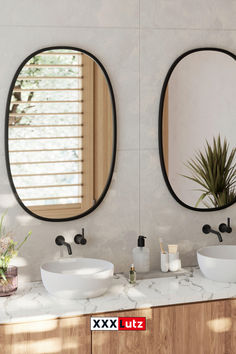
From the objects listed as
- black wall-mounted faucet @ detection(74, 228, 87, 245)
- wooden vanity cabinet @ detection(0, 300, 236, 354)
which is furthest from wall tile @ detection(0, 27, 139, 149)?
wooden vanity cabinet @ detection(0, 300, 236, 354)

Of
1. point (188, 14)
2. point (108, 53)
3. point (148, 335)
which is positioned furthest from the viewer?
point (188, 14)

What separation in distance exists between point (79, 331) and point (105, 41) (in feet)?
4.78

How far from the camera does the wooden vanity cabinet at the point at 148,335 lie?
2.20 m

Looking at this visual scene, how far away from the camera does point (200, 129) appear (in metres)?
2.91

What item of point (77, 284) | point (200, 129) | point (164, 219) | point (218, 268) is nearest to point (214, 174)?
point (200, 129)

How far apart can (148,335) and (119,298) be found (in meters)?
0.21

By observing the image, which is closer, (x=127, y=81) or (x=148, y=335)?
(x=148, y=335)

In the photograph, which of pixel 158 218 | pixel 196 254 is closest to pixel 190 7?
pixel 158 218

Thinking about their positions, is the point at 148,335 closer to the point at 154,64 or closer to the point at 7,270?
the point at 7,270

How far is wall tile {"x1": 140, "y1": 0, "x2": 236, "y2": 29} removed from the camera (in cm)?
278

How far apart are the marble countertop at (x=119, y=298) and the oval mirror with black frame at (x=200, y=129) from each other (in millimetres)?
513

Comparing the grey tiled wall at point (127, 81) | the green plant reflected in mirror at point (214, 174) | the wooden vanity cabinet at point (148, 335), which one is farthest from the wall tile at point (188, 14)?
the wooden vanity cabinet at point (148, 335)

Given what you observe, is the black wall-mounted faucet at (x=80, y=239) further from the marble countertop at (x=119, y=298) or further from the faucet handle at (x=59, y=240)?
the marble countertop at (x=119, y=298)

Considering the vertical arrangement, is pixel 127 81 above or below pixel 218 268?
above
